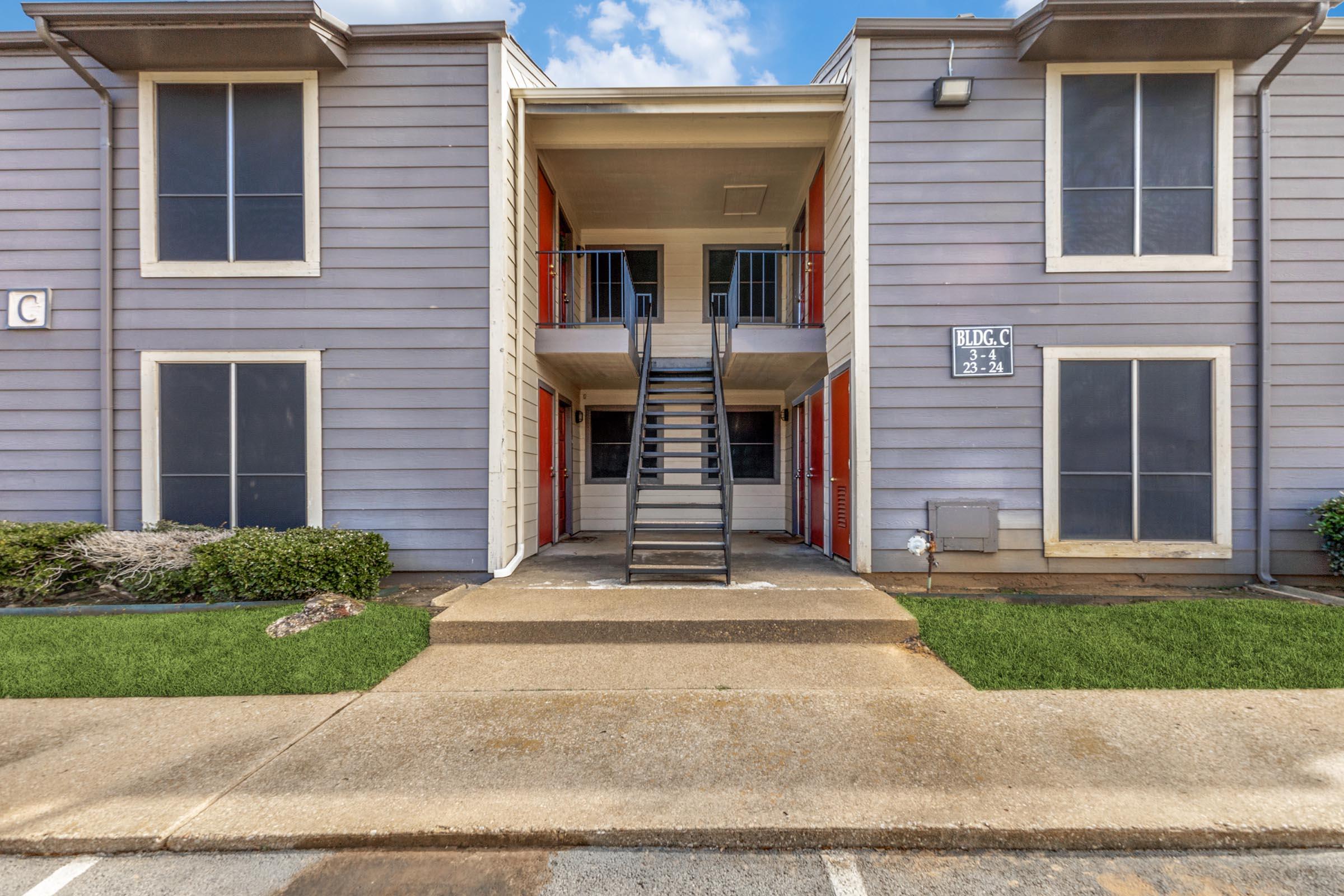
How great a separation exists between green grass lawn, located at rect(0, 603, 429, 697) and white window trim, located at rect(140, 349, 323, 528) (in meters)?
1.23

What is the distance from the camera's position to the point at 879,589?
181 inches

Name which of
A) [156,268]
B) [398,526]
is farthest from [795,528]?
[156,268]

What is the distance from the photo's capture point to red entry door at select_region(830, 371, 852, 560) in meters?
5.42

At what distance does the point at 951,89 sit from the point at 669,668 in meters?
5.24

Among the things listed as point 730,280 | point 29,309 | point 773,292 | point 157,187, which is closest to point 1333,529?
point 773,292

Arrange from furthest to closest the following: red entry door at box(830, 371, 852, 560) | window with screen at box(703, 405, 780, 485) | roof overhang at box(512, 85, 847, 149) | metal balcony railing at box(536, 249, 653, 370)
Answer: window with screen at box(703, 405, 780, 485) < metal balcony railing at box(536, 249, 653, 370) < roof overhang at box(512, 85, 847, 149) < red entry door at box(830, 371, 852, 560)

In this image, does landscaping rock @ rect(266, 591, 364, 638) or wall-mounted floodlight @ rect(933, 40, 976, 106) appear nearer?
landscaping rock @ rect(266, 591, 364, 638)

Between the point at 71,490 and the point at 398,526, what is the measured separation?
9.72ft

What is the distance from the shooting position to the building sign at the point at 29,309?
16.6 ft

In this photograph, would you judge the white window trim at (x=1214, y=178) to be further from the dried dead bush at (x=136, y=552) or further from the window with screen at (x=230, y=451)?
the dried dead bush at (x=136, y=552)

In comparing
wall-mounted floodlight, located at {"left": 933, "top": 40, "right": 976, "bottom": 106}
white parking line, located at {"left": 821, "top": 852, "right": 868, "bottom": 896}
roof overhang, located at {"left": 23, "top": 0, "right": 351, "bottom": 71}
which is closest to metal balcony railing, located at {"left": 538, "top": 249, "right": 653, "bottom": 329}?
roof overhang, located at {"left": 23, "top": 0, "right": 351, "bottom": 71}

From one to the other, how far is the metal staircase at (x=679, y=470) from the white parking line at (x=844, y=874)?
245 cm

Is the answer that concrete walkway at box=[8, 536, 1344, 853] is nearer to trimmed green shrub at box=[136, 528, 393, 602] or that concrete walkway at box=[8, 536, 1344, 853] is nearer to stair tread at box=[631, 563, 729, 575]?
stair tread at box=[631, 563, 729, 575]

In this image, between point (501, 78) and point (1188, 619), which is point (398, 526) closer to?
point (501, 78)
